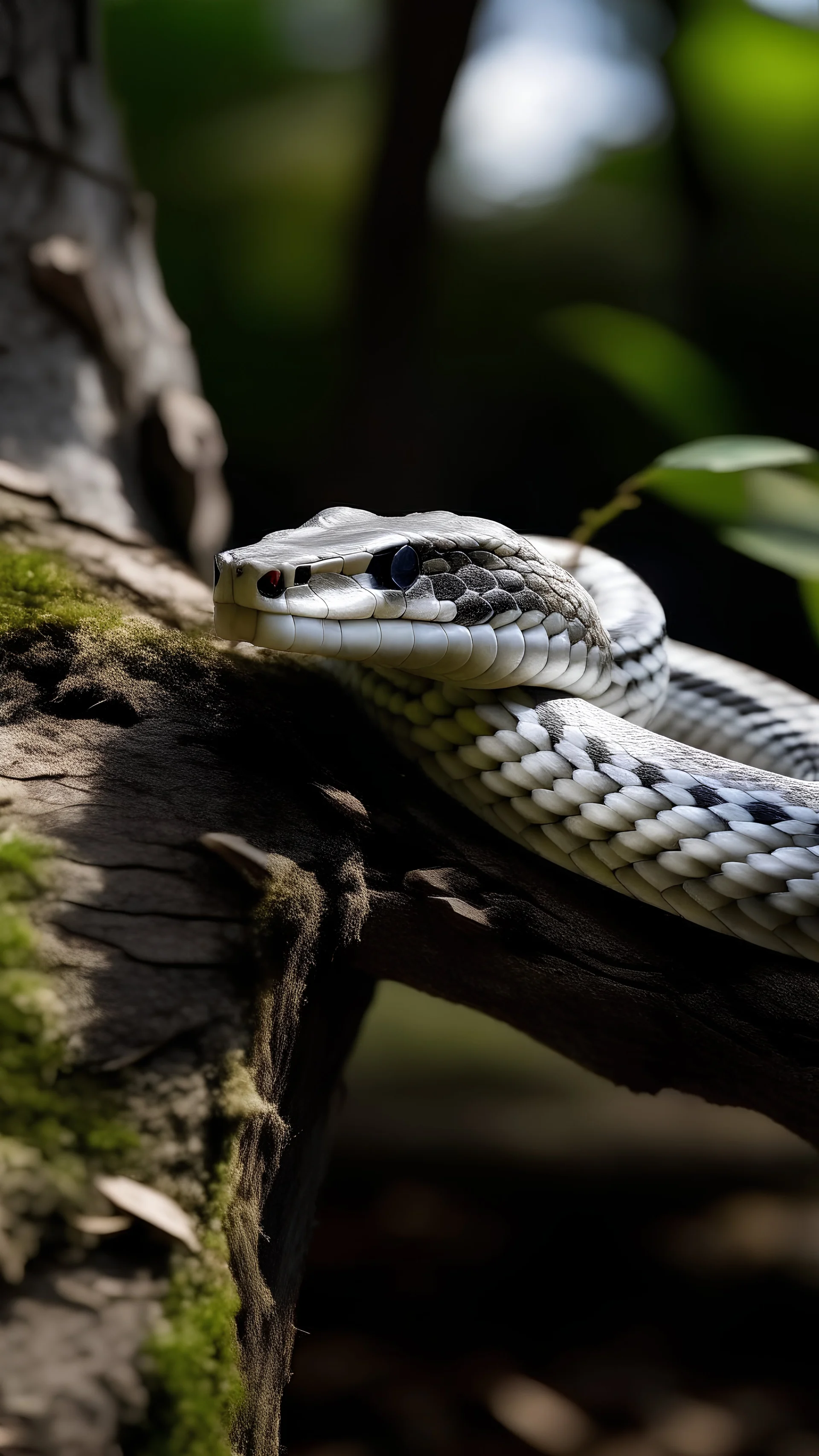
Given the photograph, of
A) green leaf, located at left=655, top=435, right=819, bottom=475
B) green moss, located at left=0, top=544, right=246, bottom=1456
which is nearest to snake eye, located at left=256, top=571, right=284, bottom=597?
green moss, located at left=0, top=544, right=246, bottom=1456

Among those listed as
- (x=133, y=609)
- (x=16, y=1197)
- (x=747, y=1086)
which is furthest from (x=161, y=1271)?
(x=133, y=609)

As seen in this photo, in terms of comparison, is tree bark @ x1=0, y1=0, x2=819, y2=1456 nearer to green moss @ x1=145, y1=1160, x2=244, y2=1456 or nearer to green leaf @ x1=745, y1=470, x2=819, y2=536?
green moss @ x1=145, y1=1160, x2=244, y2=1456

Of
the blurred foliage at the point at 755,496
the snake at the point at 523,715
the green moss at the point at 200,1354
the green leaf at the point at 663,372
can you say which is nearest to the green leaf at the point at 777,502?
the blurred foliage at the point at 755,496

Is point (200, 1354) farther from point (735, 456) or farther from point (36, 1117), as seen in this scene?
point (735, 456)

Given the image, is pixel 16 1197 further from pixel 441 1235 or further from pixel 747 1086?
pixel 441 1235

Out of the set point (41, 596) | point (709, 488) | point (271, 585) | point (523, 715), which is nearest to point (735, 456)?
point (709, 488)
